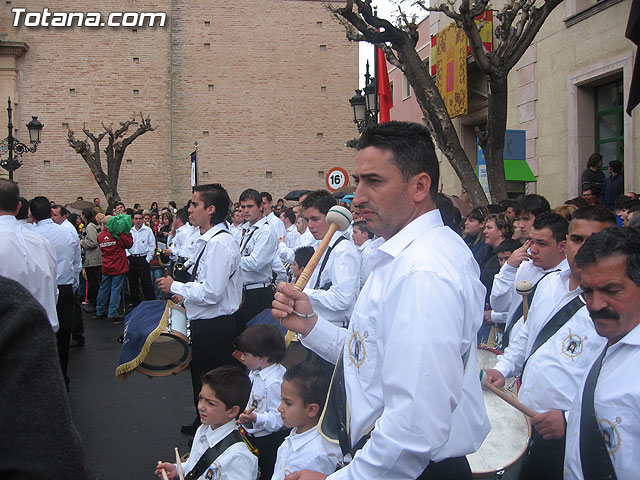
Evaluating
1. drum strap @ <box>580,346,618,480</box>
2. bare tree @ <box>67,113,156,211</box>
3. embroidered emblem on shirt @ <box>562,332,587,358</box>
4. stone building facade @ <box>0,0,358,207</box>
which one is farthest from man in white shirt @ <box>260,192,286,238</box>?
stone building facade @ <box>0,0,358,207</box>

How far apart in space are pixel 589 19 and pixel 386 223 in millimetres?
12415

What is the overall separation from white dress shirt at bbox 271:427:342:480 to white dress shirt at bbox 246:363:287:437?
61cm

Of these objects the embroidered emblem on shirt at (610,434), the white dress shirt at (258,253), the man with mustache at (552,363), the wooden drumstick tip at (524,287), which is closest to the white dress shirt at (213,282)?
the white dress shirt at (258,253)

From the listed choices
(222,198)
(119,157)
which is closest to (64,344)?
(222,198)

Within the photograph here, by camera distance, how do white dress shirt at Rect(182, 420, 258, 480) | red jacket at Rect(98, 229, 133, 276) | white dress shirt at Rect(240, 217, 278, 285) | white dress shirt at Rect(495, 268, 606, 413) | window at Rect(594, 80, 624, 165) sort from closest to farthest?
1. white dress shirt at Rect(495, 268, 606, 413)
2. white dress shirt at Rect(182, 420, 258, 480)
3. white dress shirt at Rect(240, 217, 278, 285)
4. red jacket at Rect(98, 229, 133, 276)
5. window at Rect(594, 80, 624, 165)

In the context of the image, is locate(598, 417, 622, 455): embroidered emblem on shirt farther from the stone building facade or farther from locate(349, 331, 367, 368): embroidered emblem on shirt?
the stone building facade

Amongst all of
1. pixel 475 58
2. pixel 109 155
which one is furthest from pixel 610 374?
pixel 109 155

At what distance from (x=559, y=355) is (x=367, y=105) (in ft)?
35.2

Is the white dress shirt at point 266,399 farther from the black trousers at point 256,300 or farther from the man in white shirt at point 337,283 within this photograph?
the black trousers at point 256,300

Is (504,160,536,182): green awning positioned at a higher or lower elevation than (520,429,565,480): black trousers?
higher

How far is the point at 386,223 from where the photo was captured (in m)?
2.03

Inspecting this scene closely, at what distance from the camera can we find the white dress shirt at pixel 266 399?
3.90m

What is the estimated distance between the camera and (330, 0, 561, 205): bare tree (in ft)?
32.3

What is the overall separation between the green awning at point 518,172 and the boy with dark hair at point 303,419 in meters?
9.68
